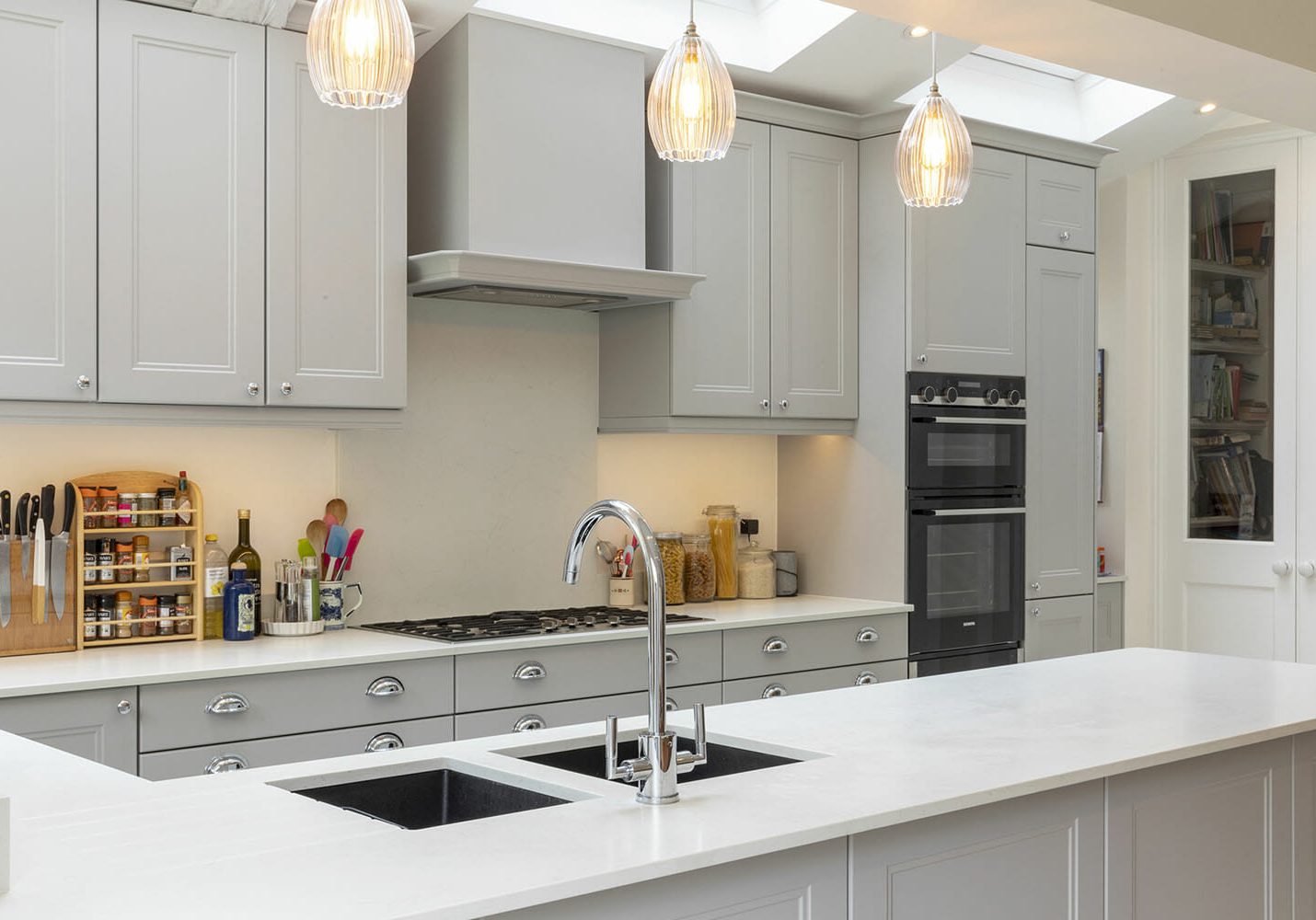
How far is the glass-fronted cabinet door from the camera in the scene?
5531 millimetres

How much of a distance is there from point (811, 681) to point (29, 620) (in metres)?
2.27

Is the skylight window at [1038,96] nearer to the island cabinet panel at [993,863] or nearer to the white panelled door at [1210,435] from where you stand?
the white panelled door at [1210,435]

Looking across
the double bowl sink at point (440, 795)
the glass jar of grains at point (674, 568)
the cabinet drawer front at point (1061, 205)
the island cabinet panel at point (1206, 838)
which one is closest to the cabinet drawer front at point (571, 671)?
the glass jar of grains at point (674, 568)

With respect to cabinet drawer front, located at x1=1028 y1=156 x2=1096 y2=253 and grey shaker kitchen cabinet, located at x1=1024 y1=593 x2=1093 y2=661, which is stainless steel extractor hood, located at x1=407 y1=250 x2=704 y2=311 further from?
grey shaker kitchen cabinet, located at x1=1024 y1=593 x2=1093 y2=661

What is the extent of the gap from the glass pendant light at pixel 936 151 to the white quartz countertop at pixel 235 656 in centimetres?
158

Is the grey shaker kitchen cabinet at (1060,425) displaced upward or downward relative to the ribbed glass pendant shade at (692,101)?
downward

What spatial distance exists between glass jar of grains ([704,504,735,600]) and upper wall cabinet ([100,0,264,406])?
183 cm

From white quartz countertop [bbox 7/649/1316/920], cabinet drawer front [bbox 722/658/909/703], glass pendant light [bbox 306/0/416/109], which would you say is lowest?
cabinet drawer front [bbox 722/658/909/703]

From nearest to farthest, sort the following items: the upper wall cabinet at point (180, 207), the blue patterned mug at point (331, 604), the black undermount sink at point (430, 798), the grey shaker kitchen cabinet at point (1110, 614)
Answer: the black undermount sink at point (430, 798) < the upper wall cabinet at point (180, 207) < the blue patterned mug at point (331, 604) < the grey shaker kitchen cabinet at point (1110, 614)

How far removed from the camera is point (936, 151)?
2945 millimetres

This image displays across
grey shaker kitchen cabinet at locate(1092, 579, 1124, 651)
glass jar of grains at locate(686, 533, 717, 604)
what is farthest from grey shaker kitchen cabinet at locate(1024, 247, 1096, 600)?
glass jar of grains at locate(686, 533, 717, 604)

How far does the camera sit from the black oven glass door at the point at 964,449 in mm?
4675

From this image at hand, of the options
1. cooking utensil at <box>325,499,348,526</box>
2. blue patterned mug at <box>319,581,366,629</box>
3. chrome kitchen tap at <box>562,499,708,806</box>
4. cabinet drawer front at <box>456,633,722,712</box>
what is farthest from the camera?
cooking utensil at <box>325,499,348,526</box>

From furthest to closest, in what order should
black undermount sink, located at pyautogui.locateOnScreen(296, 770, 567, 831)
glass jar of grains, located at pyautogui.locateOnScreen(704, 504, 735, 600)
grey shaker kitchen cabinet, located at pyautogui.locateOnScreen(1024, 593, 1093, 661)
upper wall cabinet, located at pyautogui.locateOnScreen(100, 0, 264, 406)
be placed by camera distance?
grey shaker kitchen cabinet, located at pyautogui.locateOnScreen(1024, 593, 1093, 661) < glass jar of grains, located at pyautogui.locateOnScreen(704, 504, 735, 600) < upper wall cabinet, located at pyautogui.locateOnScreen(100, 0, 264, 406) < black undermount sink, located at pyautogui.locateOnScreen(296, 770, 567, 831)
